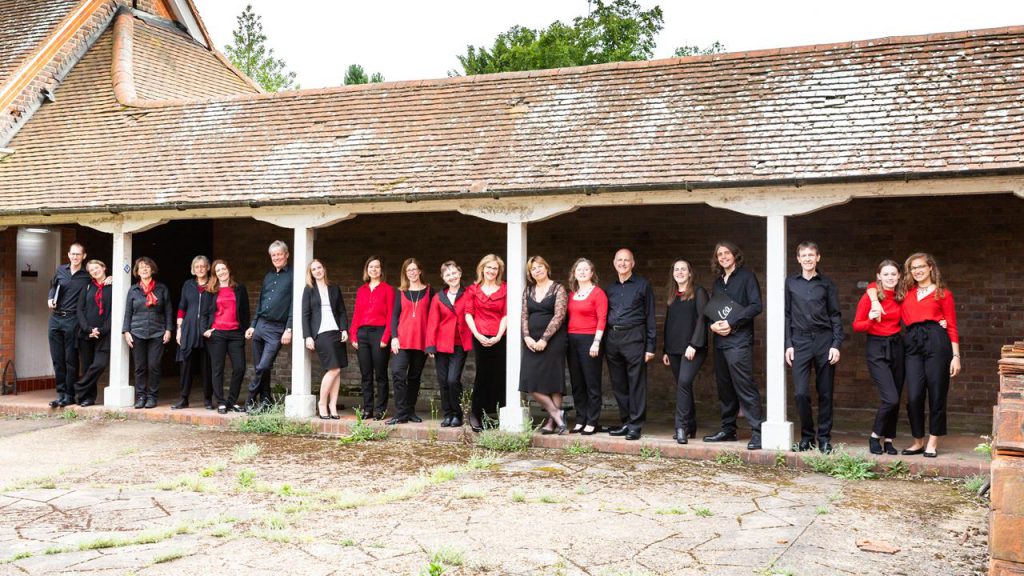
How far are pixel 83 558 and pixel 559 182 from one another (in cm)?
530

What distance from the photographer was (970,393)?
9.77 m

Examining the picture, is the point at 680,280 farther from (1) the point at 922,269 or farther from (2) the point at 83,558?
(2) the point at 83,558

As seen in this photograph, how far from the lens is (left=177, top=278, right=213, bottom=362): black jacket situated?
33.8 ft

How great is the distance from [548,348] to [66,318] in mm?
5873

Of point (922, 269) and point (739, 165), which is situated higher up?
point (739, 165)

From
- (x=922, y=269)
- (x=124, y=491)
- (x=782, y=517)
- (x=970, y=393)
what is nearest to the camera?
(x=782, y=517)

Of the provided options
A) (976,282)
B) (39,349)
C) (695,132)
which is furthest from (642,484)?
(39,349)

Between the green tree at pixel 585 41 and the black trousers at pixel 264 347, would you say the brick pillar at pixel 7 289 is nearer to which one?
the black trousers at pixel 264 347

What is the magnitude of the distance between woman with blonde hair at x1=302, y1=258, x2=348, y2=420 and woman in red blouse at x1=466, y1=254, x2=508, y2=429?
149 centimetres

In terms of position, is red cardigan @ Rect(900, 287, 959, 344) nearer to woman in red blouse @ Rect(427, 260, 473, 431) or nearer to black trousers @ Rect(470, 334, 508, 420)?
black trousers @ Rect(470, 334, 508, 420)

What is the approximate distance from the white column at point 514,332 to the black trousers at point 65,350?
5.30 meters

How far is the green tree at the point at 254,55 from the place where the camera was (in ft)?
158

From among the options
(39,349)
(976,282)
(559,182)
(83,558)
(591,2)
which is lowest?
(83,558)

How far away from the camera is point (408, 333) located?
9227 millimetres
